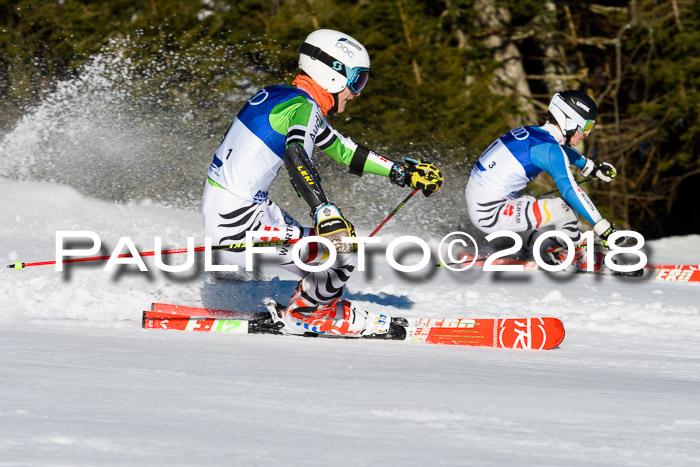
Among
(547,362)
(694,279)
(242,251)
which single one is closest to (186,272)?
(242,251)

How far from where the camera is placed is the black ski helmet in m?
6.91

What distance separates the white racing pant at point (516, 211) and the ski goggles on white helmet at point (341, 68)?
289cm

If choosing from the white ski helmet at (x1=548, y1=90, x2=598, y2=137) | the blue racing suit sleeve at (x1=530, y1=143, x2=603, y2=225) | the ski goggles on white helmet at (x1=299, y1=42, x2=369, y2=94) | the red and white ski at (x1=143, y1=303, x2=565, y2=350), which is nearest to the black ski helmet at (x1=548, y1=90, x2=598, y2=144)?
the white ski helmet at (x1=548, y1=90, x2=598, y2=137)

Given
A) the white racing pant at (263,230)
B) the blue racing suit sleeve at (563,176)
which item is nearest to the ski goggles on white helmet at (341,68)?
the white racing pant at (263,230)

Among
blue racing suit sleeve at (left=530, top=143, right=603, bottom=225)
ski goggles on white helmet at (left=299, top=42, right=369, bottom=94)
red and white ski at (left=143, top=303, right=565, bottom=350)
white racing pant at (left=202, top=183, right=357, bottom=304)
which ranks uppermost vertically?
ski goggles on white helmet at (left=299, top=42, right=369, bottom=94)

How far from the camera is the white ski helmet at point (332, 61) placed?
4.32 metres

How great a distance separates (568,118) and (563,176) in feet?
2.83

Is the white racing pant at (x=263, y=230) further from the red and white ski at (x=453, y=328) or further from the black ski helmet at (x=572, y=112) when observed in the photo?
the black ski helmet at (x=572, y=112)

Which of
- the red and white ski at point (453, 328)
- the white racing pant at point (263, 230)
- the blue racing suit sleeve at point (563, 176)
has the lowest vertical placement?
the red and white ski at point (453, 328)

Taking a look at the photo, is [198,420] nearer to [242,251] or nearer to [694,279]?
[242,251]

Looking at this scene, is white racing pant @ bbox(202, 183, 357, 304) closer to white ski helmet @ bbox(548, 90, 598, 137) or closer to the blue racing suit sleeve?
the blue racing suit sleeve

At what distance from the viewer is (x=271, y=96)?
13.8 ft

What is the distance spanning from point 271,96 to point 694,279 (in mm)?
4828

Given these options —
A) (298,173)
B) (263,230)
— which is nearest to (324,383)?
(298,173)
